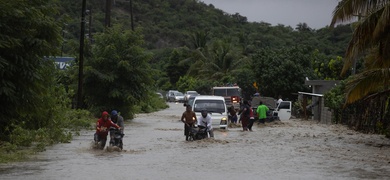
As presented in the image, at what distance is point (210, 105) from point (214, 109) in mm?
403

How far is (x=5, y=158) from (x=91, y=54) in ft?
74.4

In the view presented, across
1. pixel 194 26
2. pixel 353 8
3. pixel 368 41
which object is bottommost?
pixel 368 41

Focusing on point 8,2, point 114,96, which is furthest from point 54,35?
point 114,96

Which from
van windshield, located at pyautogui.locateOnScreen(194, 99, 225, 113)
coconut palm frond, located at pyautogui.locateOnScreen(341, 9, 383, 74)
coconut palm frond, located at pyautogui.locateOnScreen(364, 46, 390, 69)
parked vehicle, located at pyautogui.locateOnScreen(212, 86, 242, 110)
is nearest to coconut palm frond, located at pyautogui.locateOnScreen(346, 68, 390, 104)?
coconut palm frond, located at pyautogui.locateOnScreen(364, 46, 390, 69)

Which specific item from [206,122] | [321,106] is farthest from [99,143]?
[321,106]

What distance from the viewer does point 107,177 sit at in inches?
598

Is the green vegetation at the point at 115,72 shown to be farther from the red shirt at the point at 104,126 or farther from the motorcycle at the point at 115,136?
the motorcycle at the point at 115,136

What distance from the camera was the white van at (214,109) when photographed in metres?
32.5

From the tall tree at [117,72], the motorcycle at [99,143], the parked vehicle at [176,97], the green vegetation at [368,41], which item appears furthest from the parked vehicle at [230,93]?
the motorcycle at [99,143]

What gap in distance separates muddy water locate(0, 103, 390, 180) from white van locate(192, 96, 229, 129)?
9.74 feet

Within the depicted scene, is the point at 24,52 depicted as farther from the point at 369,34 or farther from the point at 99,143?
the point at 369,34

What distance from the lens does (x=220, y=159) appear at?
1944 cm

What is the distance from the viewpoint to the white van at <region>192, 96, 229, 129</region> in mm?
32469

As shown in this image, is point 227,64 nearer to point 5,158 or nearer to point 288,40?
point 288,40
